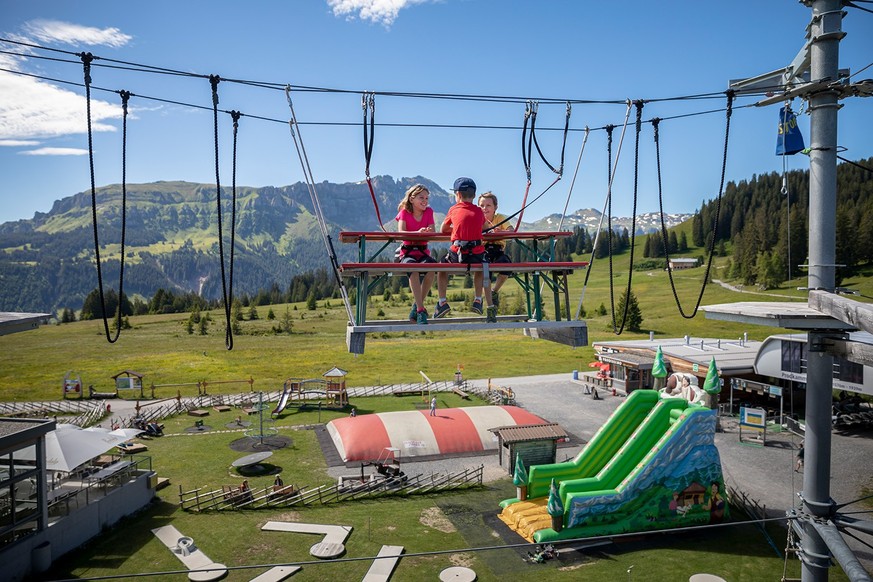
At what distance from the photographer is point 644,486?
2122 cm

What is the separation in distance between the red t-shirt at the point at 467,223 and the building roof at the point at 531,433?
49.9 ft

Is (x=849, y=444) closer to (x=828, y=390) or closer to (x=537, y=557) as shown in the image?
(x=537, y=557)

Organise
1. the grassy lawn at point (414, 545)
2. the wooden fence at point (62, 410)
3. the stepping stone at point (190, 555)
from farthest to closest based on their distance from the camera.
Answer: the wooden fence at point (62, 410) → the grassy lawn at point (414, 545) → the stepping stone at point (190, 555)

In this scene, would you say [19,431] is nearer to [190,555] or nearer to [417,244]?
[190,555]

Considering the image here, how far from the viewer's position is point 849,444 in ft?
104

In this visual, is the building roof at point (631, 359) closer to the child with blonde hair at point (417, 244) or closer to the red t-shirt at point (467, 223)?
the child with blonde hair at point (417, 244)

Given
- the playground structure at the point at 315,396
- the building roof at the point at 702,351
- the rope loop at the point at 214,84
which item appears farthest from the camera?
the playground structure at the point at 315,396

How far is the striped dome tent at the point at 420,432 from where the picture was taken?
2964 centimetres

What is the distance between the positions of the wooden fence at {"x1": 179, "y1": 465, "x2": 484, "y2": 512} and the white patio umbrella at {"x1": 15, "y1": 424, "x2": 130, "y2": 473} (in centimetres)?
380

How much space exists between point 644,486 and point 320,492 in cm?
1315

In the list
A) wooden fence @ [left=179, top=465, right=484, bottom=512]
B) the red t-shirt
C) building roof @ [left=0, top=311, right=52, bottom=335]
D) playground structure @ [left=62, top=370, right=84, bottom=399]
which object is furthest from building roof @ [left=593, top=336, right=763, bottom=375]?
playground structure @ [left=62, top=370, right=84, bottom=399]

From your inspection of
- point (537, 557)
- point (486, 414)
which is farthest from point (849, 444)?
point (537, 557)

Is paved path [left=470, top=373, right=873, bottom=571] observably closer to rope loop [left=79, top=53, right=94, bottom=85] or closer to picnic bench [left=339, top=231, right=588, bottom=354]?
picnic bench [left=339, top=231, right=588, bottom=354]

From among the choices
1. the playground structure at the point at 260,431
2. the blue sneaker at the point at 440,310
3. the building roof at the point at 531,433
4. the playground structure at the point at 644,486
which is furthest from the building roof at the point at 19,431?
the building roof at the point at 531,433
